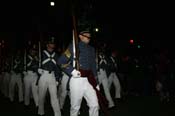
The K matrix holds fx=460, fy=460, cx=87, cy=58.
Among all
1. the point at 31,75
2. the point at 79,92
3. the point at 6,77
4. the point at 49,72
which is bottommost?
the point at 6,77

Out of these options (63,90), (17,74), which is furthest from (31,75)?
(17,74)

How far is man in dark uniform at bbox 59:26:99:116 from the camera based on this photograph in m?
9.36

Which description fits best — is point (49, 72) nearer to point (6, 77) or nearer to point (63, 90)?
point (63, 90)

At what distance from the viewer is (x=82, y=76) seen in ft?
31.1

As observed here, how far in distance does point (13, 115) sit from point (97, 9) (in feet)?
98.0

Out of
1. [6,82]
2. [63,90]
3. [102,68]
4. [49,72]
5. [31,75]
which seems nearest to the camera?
[49,72]

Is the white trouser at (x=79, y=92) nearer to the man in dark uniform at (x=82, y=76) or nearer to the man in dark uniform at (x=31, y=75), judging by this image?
the man in dark uniform at (x=82, y=76)

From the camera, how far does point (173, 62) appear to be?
16812 millimetres

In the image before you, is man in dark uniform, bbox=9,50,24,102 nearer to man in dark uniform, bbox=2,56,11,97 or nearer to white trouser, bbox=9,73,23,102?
white trouser, bbox=9,73,23,102

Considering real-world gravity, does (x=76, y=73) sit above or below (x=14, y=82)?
above

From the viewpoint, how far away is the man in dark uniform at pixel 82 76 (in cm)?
936

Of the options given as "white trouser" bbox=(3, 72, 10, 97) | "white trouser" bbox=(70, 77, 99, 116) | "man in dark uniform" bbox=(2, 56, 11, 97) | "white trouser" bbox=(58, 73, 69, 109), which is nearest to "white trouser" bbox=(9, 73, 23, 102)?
"man in dark uniform" bbox=(2, 56, 11, 97)

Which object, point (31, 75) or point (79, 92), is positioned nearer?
point (79, 92)

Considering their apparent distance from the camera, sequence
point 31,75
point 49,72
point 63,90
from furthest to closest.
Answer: point 31,75
point 63,90
point 49,72
